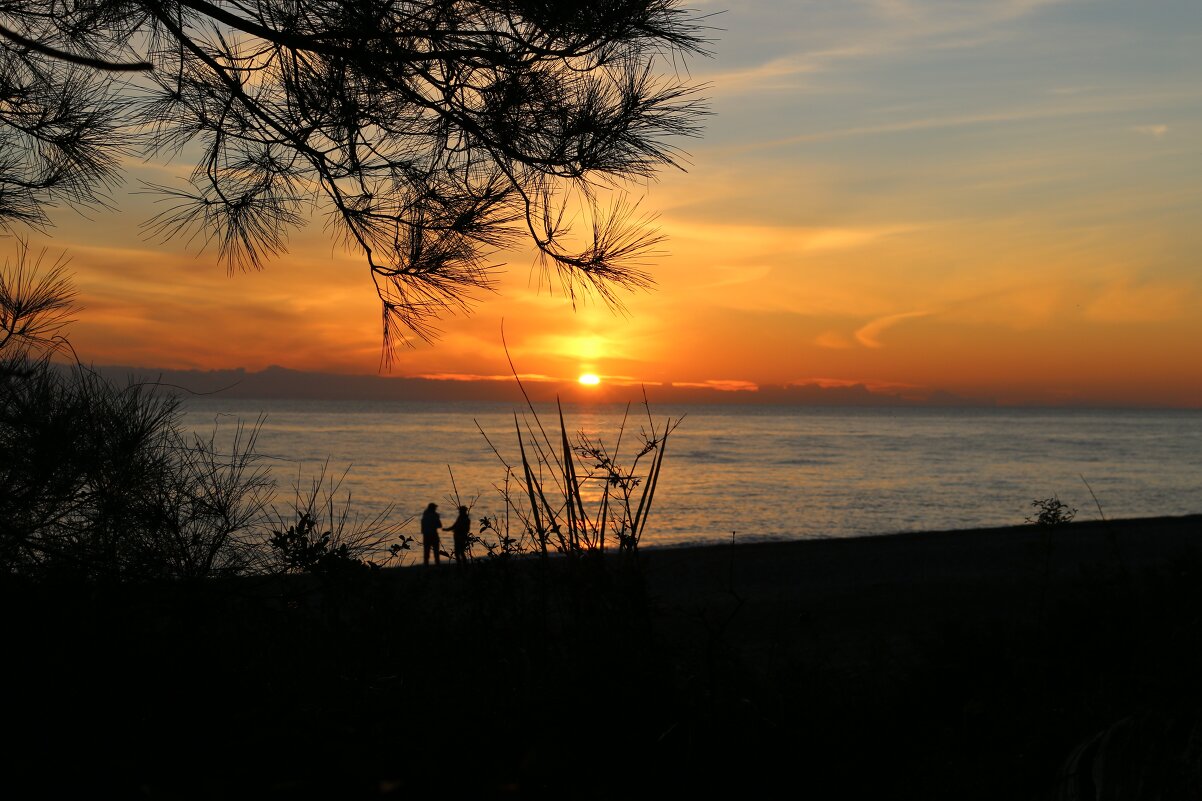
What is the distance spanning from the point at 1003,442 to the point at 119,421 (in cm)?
8763

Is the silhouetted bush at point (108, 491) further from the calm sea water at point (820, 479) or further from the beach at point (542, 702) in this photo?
the calm sea water at point (820, 479)

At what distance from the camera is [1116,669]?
3.98m

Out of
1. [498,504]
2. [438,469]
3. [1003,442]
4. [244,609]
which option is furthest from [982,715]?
[1003,442]

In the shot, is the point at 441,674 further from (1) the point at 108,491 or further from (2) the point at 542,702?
(1) the point at 108,491

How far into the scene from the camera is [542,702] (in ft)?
9.80

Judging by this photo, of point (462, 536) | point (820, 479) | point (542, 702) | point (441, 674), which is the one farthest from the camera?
point (820, 479)

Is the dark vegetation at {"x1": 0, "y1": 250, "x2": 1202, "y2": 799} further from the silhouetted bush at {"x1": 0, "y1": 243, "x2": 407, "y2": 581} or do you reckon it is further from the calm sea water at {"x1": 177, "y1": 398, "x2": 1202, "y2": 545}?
the calm sea water at {"x1": 177, "y1": 398, "x2": 1202, "y2": 545}

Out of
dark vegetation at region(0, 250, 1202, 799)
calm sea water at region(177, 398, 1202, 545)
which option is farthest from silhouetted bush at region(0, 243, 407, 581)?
calm sea water at region(177, 398, 1202, 545)

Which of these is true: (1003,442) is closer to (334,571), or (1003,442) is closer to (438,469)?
(438,469)

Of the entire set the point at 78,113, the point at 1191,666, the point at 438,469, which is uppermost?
the point at 78,113

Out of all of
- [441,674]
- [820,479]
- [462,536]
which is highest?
[462,536]

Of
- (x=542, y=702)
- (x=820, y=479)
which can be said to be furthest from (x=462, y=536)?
(x=820, y=479)

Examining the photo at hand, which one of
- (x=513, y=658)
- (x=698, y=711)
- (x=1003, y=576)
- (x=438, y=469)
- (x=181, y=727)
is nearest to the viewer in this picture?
(x=181, y=727)

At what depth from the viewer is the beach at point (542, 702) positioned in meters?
2.42
